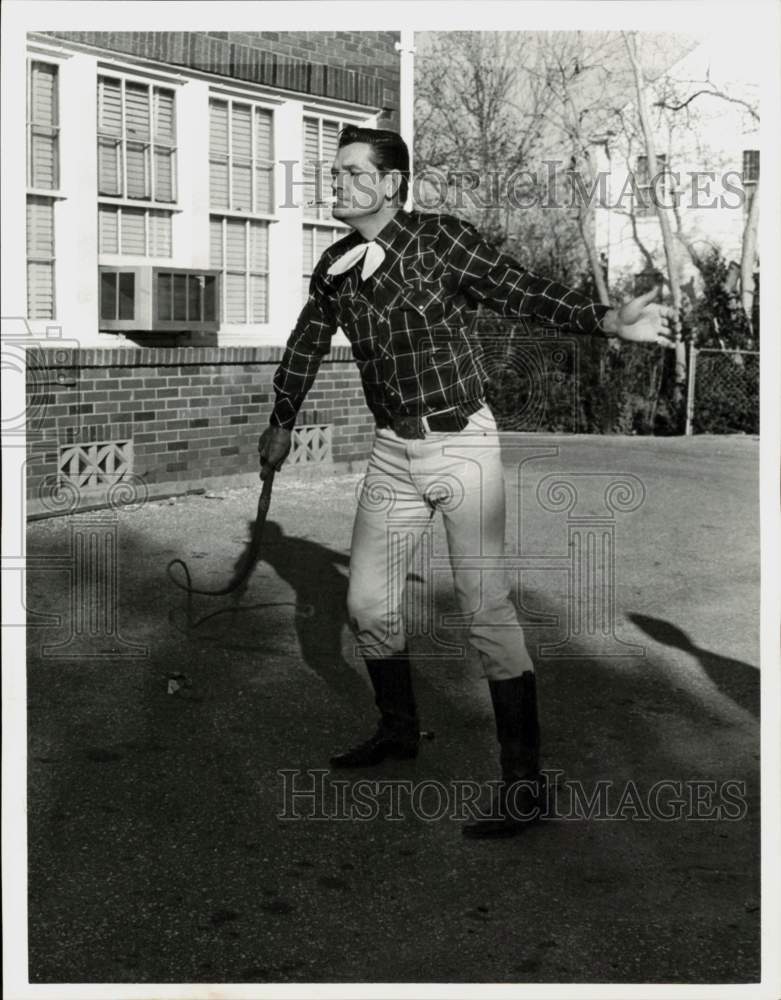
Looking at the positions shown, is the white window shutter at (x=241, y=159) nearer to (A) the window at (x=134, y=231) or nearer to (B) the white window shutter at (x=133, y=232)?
(A) the window at (x=134, y=231)

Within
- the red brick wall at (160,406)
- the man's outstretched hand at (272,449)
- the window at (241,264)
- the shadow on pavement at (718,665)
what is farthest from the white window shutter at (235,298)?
the man's outstretched hand at (272,449)

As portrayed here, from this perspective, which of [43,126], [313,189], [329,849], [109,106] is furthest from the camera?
[313,189]

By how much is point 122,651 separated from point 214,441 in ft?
8.82

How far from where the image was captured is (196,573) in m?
6.52

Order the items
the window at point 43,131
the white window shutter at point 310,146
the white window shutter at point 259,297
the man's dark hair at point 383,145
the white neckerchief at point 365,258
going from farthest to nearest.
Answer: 1. the white window shutter at point 310,146
2. the white window shutter at point 259,297
3. the window at point 43,131
4. the white neckerchief at point 365,258
5. the man's dark hair at point 383,145

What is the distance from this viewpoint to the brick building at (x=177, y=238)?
744cm

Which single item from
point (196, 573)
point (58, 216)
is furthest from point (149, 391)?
point (196, 573)

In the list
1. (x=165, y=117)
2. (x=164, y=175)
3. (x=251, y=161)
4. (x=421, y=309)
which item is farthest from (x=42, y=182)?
(x=421, y=309)

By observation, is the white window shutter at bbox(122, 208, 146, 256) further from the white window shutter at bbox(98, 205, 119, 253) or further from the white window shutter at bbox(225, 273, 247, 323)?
the white window shutter at bbox(225, 273, 247, 323)

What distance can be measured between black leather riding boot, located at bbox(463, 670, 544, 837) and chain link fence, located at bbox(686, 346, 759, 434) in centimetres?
934

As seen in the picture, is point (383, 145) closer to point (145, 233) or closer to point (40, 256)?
point (40, 256)

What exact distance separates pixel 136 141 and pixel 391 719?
464 centimetres

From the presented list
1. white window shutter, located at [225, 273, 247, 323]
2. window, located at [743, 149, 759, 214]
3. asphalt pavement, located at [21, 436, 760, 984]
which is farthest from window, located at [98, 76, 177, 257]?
window, located at [743, 149, 759, 214]

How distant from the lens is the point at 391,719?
14.3 feet
